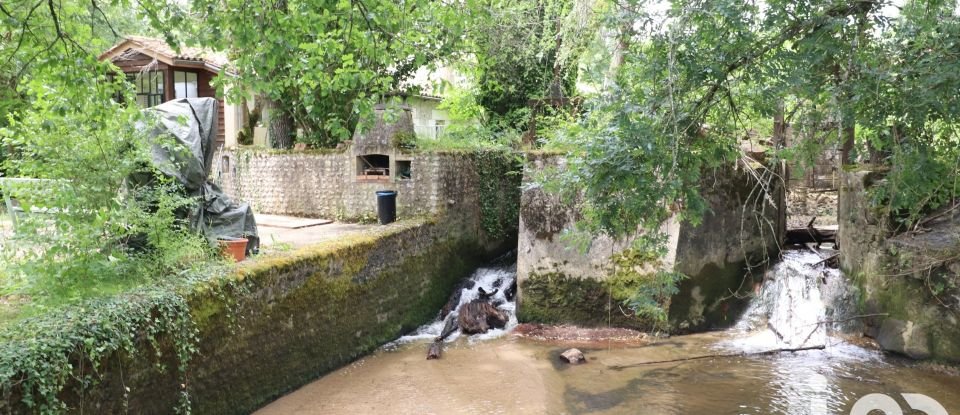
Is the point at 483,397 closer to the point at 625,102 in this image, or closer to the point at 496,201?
the point at 625,102

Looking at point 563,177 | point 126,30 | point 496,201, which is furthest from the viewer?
point 126,30

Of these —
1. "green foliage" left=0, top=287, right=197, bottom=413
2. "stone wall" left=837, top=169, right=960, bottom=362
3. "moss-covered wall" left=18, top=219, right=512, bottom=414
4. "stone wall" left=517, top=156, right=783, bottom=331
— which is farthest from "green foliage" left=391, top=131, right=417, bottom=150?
"stone wall" left=837, top=169, right=960, bottom=362

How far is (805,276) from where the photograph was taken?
9930mm

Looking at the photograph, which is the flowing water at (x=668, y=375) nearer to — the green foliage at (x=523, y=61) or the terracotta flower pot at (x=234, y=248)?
the terracotta flower pot at (x=234, y=248)

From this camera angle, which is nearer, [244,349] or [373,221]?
[244,349]

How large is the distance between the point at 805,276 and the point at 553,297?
363 centimetres

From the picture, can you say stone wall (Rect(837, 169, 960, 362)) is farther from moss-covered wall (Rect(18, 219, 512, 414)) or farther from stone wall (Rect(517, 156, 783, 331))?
moss-covered wall (Rect(18, 219, 512, 414))

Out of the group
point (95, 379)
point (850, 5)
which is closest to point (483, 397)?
point (95, 379)

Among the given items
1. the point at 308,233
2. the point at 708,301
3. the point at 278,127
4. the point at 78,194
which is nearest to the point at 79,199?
the point at 78,194

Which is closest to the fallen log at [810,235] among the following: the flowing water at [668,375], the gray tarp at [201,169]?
the flowing water at [668,375]

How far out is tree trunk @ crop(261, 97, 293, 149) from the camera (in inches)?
551

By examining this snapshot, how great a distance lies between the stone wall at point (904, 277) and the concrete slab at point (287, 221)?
8335mm

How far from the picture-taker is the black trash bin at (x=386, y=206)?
1135cm

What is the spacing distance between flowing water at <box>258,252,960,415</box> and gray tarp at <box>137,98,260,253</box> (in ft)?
6.71
